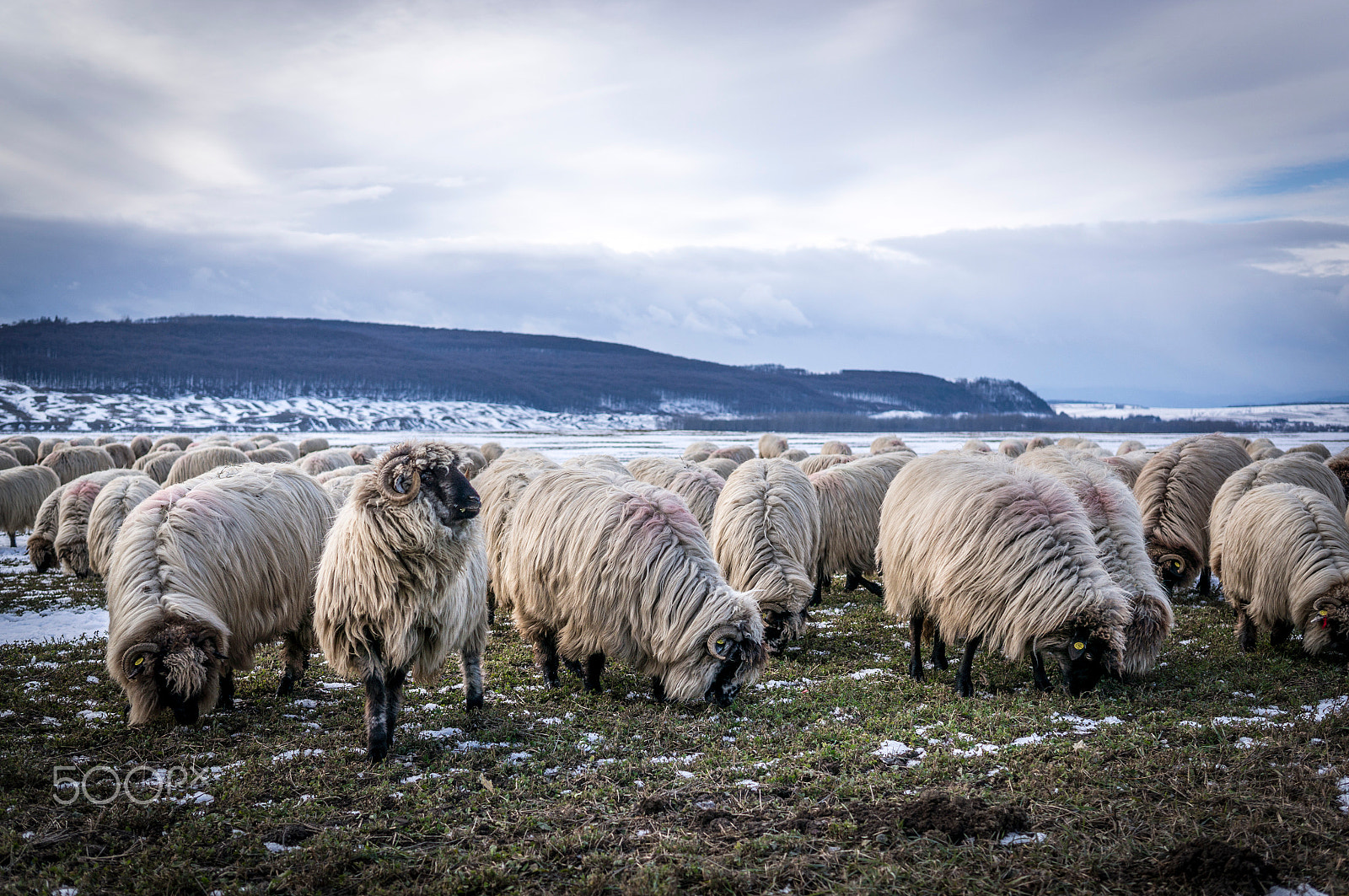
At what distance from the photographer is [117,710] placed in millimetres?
6703

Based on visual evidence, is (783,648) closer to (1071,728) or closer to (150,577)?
(1071,728)

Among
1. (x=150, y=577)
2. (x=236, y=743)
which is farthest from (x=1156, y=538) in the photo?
(x=150, y=577)

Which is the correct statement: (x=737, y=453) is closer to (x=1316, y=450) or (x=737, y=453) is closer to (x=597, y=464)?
(x=597, y=464)

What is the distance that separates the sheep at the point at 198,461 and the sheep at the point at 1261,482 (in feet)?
63.7

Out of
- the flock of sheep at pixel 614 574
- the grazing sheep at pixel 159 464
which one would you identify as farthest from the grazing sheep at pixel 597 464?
the grazing sheep at pixel 159 464

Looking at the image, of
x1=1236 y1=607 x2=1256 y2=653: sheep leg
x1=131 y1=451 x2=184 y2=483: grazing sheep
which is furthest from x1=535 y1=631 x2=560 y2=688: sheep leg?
x1=131 y1=451 x2=184 y2=483: grazing sheep

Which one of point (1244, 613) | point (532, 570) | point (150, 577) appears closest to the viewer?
point (150, 577)

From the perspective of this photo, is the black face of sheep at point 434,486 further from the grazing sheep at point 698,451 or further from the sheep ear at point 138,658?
the grazing sheep at point 698,451

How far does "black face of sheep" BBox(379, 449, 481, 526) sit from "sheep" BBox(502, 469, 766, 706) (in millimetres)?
1953

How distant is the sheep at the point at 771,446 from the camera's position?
32094 millimetres

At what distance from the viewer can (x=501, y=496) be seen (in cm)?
895

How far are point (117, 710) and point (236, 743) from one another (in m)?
1.70

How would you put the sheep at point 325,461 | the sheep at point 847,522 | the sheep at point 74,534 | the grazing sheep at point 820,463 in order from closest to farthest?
1. the sheep at point 847,522
2. the sheep at point 74,534
3. the grazing sheep at point 820,463
4. the sheep at point 325,461

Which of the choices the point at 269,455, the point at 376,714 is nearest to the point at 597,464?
the point at 376,714
